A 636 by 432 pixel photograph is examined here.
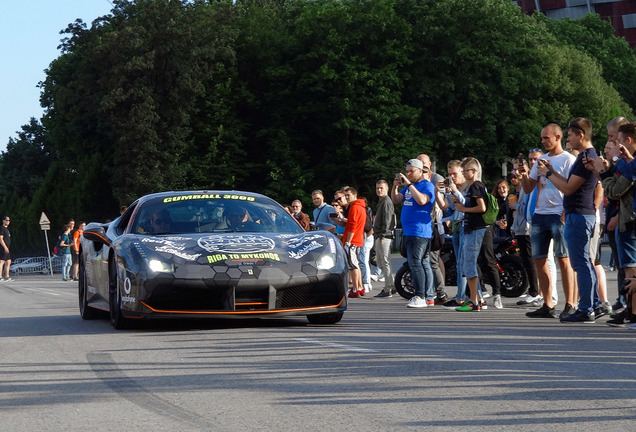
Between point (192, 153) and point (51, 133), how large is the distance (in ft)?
36.5

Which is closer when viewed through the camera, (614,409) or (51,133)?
(614,409)

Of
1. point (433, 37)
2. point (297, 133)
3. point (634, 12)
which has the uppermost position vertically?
point (634, 12)

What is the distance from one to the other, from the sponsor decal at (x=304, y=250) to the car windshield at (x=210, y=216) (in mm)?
656

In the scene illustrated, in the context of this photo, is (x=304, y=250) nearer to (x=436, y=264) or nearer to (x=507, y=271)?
(x=436, y=264)

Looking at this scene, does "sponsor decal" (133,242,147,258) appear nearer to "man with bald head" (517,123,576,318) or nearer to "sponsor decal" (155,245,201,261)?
"sponsor decal" (155,245,201,261)

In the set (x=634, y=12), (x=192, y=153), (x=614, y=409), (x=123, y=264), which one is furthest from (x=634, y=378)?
(x=634, y=12)

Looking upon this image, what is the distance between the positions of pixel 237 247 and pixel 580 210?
348 centimetres

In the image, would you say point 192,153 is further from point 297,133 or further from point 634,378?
point 634,378

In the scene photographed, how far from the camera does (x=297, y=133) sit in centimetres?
6094

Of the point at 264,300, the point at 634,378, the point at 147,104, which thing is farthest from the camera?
the point at 147,104

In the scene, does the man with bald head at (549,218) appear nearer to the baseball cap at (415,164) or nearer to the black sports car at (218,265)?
the baseball cap at (415,164)

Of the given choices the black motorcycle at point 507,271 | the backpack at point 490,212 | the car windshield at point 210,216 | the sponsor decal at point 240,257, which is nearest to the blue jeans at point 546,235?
the backpack at point 490,212

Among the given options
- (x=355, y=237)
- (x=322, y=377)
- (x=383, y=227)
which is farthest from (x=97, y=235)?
(x=383, y=227)

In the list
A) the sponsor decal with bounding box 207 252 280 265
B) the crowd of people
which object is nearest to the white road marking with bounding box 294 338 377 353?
the sponsor decal with bounding box 207 252 280 265
